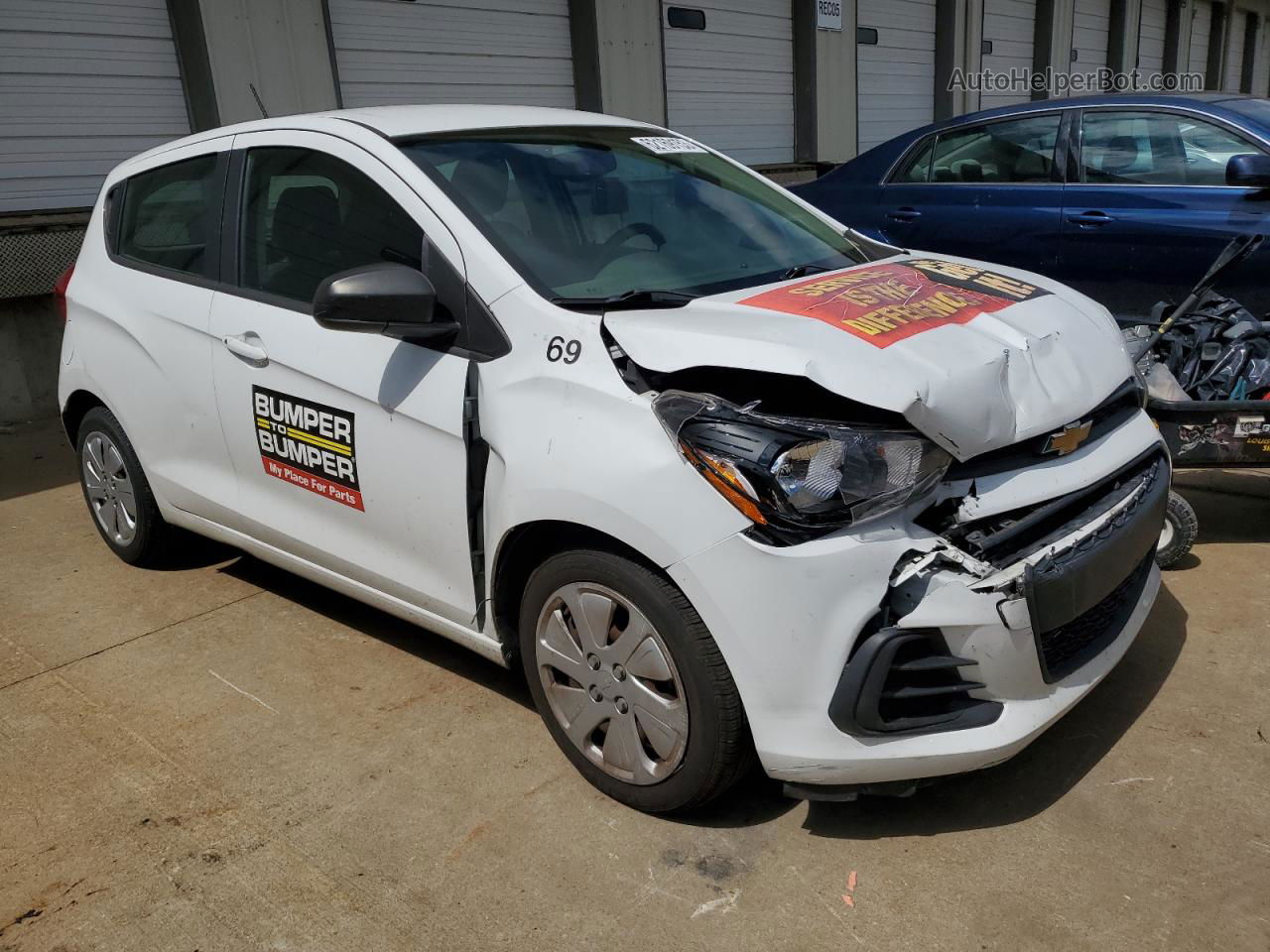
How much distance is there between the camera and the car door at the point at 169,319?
11.6 feet

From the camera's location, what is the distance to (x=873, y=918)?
2.26 m

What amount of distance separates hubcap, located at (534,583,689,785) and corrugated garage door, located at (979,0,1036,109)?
1583 centimetres

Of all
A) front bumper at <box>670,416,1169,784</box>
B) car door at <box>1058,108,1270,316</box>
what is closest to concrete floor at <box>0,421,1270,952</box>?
front bumper at <box>670,416,1169,784</box>

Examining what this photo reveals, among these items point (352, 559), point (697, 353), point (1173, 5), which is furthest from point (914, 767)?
point (1173, 5)

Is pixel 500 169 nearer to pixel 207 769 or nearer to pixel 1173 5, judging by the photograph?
pixel 207 769

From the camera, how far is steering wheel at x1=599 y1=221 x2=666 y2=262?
2.98m

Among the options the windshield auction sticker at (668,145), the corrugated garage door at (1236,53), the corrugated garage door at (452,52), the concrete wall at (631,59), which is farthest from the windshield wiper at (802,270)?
the corrugated garage door at (1236,53)

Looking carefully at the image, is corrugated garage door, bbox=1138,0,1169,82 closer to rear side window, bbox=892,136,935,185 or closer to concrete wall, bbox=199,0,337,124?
rear side window, bbox=892,136,935,185

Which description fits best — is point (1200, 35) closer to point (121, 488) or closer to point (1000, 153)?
point (1000, 153)

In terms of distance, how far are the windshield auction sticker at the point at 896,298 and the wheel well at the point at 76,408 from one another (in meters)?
2.89

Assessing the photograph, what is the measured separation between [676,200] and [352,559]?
1476 millimetres

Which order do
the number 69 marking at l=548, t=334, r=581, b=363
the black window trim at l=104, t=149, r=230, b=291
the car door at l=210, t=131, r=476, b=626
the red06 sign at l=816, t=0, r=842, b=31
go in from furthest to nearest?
the red06 sign at l=816, t=0, r=842, b=31
the black window trim at l=104, t=149, r=230, b=291
the car door at l=210, t=131, r=476, b=626
the number 69 marking at l=548, t=334, r=581, b=363

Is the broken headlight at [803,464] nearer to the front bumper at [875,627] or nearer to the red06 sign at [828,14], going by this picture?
the front bumper at [875,627]

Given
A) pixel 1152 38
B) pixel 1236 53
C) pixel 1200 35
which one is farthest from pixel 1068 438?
pixel 1236 53
